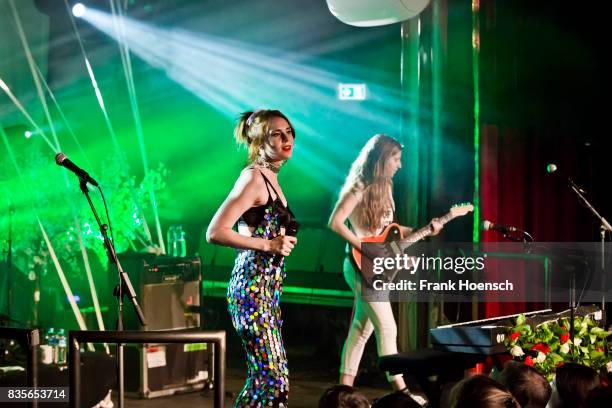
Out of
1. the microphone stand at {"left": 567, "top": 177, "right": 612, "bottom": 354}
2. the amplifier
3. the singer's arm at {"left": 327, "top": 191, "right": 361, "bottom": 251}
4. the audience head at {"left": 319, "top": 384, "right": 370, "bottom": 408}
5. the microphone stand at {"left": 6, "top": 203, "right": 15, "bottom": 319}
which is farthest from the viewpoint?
the microphone stand at {"left": 6, "top": 203, "right": 15, "bottom": 319}

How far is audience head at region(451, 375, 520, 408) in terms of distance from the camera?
83.9 inches

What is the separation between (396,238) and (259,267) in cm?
237

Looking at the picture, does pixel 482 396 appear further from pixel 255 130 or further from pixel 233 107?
pixel 233 107

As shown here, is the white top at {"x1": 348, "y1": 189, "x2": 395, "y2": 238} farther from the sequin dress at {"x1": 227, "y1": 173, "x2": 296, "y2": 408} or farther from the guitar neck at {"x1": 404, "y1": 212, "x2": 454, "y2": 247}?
the sequin dress at {"x1": 227, "y1": 173, "x2": 296, "y2": 408}

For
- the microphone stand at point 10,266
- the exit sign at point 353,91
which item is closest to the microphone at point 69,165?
the microphone stand at point 10,266

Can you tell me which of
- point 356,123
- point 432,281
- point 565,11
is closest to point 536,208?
point 432,281

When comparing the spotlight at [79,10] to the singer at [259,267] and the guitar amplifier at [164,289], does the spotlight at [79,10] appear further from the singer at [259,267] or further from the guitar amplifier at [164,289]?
the singer at [259,267]

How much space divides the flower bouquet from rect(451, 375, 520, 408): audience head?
5.30 ft

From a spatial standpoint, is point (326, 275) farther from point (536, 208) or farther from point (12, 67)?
point (12, 67)

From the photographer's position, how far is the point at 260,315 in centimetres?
312

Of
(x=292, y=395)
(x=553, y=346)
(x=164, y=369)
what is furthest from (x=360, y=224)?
(x=164, y=369)

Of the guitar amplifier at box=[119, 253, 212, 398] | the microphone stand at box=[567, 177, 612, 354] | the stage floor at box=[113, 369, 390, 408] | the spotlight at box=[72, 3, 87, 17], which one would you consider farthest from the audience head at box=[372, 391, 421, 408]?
the spotlight at box=[72, 3, 87, 17]

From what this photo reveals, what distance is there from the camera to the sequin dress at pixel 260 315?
3109 millimetres

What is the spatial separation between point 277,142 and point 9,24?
15.3 feet
